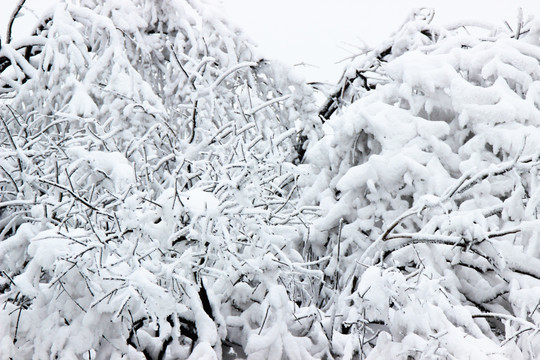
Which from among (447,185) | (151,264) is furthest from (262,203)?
(447,185)

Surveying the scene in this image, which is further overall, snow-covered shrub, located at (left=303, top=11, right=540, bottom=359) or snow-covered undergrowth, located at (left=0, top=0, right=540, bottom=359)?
snow-covered shrub, located at (left=303, top=11, right=540, bottom=359)

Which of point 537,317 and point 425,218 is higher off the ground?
point 537,317

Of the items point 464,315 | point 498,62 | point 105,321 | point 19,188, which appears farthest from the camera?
point 498,62

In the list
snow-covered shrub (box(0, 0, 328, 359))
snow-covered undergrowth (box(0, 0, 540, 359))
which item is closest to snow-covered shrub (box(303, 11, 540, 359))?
snow-covered undergrowth (box(0, 0, 540, 359))

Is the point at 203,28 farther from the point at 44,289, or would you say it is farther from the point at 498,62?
the point at 44,289

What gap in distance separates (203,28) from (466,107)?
109 inches

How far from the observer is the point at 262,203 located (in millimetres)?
3383

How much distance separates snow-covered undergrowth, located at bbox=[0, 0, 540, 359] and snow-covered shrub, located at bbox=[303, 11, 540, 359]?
0.5 inches

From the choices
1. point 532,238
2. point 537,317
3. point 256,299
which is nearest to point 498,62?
point 532,238

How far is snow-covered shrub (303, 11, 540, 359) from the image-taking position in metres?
3.46

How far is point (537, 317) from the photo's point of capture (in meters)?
3.32

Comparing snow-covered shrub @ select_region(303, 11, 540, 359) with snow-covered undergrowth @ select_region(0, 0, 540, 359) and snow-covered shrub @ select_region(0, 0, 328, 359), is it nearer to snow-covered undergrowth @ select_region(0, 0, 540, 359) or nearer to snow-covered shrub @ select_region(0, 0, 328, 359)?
snow-covered undergrowth @ select_region(0, 0, 540, 359)

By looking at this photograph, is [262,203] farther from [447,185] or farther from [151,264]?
[447,185]

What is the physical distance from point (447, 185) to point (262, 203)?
141cm
